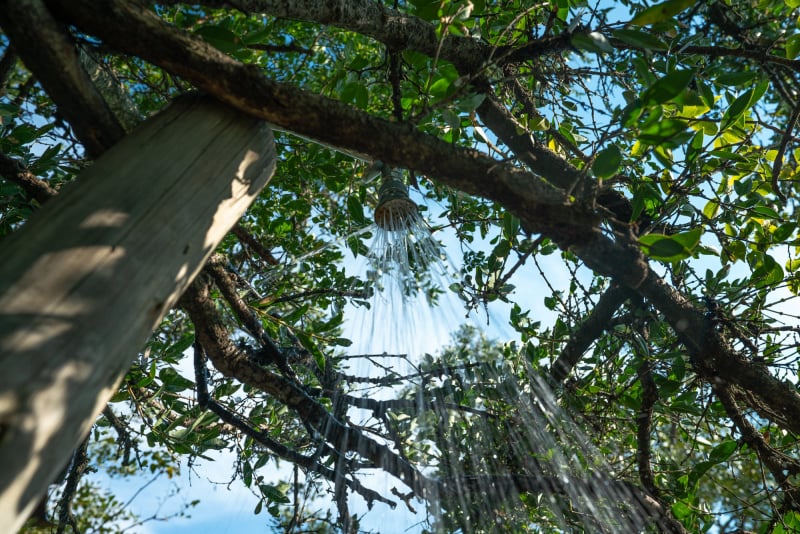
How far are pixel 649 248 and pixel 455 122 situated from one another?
2.41 ft

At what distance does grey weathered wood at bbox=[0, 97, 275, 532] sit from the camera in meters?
0.69

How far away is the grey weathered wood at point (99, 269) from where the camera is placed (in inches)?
27.3

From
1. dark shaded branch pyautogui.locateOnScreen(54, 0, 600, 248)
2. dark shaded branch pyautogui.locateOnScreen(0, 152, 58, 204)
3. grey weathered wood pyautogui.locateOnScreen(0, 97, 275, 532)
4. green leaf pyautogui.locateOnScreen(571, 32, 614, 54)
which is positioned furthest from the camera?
dark shaded branch pyautogui.locateOnScreen(0, 152, 58, 204)

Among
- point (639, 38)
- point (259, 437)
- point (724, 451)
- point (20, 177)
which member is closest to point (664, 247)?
point (639, 38)

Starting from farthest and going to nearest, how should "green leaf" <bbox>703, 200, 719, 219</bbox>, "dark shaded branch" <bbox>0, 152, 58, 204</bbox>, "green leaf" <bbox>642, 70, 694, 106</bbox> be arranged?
1. "green leaf" <bbox>703, 200, 719, 219</bbox>
2. "dark shaded branch" <bbox>0, 152, 58, 204</bbox>
3. "green leaf" <bbox>642, 70, 694, 106</bbox>

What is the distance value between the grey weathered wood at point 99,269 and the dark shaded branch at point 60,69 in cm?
15

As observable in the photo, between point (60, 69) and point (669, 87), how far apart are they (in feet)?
4.46

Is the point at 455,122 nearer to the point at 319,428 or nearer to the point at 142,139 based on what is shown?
the point at 142,139

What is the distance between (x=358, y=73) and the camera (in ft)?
7.50

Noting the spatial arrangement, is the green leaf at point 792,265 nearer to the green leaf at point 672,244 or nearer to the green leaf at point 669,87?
the green leaf at point 672,244

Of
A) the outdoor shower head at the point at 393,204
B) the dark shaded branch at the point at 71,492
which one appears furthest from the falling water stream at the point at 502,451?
the dark shaded branch at the point at 71,492

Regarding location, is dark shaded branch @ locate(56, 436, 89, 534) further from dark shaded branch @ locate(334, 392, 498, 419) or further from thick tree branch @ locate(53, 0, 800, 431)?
thick tree branch @ locate(53, 0, 800, 431)

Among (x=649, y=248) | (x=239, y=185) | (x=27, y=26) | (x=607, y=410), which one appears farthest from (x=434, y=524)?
(x=27, y=26)

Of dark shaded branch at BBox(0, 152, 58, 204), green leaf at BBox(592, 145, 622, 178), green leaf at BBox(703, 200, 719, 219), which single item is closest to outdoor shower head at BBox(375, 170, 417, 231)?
green leaf at BBox(592, 145, 622, 178)
